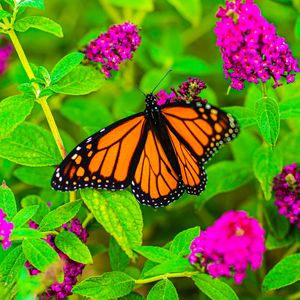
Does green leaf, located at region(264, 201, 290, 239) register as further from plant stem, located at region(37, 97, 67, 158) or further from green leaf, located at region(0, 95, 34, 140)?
green leaf, located at region(0, 95, 34, 140)

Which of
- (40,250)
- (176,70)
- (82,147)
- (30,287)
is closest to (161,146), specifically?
(82,147)

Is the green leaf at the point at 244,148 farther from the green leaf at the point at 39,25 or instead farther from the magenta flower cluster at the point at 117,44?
the green leaf at the point at 39,25

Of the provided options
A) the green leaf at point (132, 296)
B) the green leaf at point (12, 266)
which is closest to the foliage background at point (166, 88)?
the green leaf at point (132, 296)

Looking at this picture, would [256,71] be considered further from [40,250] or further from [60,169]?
[40,250]

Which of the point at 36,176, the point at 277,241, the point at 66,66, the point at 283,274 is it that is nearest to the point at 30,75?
the point at 66,66

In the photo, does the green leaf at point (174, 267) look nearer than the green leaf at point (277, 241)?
Yes

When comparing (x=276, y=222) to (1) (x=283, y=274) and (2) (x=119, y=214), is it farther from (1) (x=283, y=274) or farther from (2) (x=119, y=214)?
(2) (x=119, y=214)

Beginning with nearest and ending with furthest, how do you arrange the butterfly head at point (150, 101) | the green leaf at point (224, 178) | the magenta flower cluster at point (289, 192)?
1. the butterfly head at point (150, 101)
2. the magenta flower cluster at point (289, 192)
3. the green leaf at point (224, 178)
